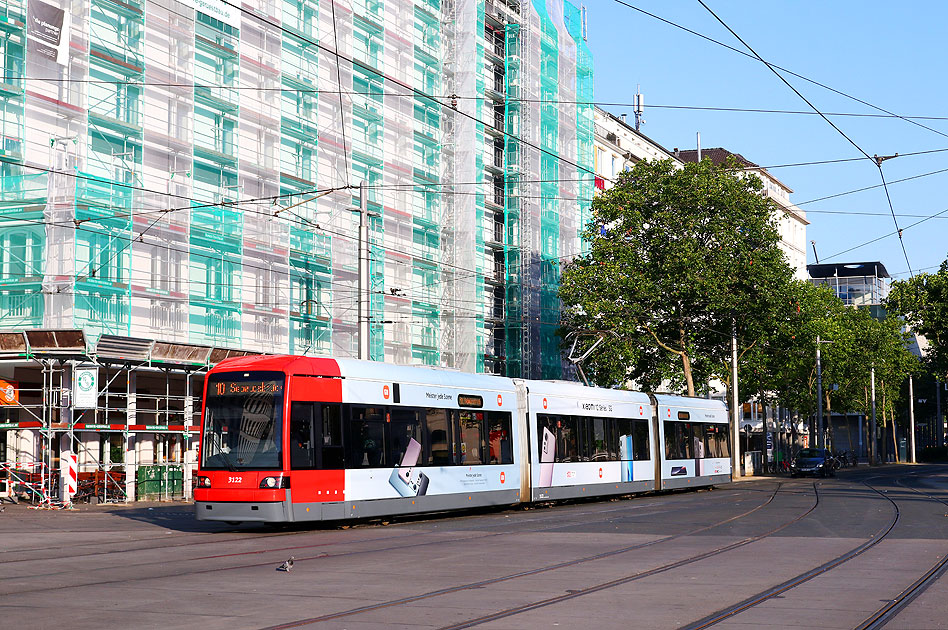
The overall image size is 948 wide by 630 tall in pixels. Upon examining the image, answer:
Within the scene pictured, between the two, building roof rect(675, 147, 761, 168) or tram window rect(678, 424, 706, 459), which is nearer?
tram window rect(678, 424, 706, 459)

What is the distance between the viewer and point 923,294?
59.7m

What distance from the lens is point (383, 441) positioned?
21344 millimetres

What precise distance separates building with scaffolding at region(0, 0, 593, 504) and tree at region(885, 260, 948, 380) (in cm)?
2276

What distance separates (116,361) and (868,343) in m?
70.8

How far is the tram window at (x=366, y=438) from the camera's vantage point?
20.5 metres

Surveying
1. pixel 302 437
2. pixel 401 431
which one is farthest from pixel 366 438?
pixel 302 437

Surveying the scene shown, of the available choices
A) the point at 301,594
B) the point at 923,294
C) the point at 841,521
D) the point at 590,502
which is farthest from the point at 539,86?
the point at 301,594

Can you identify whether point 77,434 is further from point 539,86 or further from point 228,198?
point 539,86

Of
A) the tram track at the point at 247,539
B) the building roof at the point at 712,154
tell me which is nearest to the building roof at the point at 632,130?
the building roof at the point at 712,154

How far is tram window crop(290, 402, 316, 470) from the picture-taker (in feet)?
63.5

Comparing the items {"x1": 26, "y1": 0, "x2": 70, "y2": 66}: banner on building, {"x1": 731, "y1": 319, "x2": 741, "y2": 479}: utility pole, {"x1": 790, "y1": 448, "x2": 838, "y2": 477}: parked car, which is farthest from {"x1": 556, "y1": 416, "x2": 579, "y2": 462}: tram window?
{"x1": 790, "y1": 448, "x2": 838, "y2": 477}: parked car

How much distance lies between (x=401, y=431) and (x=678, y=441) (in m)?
16.6

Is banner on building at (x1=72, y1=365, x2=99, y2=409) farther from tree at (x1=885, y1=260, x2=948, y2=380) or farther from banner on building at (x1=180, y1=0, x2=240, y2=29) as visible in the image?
tree at (x1=885, y1=260, x2=948, y2=380)

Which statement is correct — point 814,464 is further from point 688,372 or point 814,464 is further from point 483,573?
point 483,573
